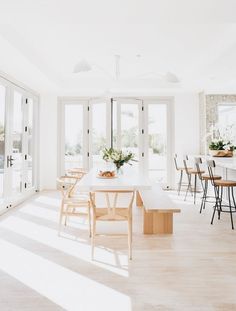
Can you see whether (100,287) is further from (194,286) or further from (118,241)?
(118,241)

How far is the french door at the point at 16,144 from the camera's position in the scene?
16.9ft

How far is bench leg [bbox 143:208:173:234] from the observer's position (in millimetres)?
3799

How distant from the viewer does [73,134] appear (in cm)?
763

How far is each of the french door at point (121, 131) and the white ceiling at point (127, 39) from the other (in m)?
0.76

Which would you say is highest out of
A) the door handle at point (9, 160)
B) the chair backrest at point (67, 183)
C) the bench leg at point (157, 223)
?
the door handle at point (9, 160)

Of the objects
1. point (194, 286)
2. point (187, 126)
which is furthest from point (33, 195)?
point (194, 286)

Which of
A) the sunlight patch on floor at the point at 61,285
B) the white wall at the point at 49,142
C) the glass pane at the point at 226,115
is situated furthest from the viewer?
the white wall at the point at 49,142

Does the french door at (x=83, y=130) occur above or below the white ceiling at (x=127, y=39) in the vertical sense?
below

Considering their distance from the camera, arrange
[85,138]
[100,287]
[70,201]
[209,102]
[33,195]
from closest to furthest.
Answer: [100,287] < [70,201] < [33,195] < [209,102] < [85,138]

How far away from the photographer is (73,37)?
4.15m

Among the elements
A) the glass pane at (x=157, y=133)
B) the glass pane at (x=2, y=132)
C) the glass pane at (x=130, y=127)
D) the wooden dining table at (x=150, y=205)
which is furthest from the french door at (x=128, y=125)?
the wooden dining table at (x=150, y=205)

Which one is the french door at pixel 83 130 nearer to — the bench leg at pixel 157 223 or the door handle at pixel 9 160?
the door handle at pixel 9 160

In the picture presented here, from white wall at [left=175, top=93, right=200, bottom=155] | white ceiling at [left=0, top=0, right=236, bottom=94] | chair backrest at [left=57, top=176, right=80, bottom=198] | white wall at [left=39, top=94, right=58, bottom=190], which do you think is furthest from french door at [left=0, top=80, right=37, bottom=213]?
white wall at [left=175, top=93, right=200, bottom=155]

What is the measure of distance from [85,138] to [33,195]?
2144mm
